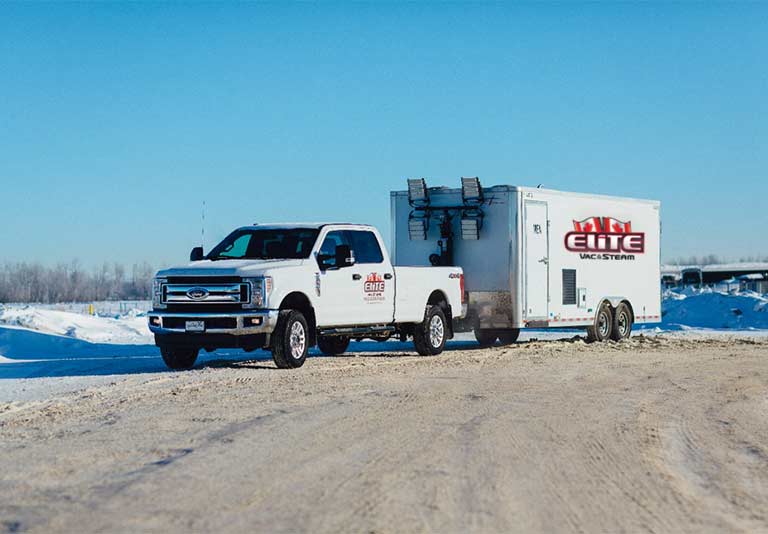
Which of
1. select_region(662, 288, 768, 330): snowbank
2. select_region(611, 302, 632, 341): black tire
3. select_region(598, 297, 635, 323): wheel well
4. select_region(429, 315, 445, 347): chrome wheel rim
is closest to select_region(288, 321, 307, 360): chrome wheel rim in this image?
select_region(429, 315, 445, 347): chrome wheel rim

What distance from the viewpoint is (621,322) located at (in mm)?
26156

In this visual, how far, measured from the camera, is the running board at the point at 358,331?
1884 centimetres

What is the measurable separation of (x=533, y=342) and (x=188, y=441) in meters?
16.4

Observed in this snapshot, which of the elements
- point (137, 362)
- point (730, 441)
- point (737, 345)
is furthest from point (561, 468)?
point (737, 345)

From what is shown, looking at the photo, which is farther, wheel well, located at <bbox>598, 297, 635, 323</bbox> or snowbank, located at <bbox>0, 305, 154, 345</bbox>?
snowbank, located at <bbox>0, 305, 154, 345</bbox>

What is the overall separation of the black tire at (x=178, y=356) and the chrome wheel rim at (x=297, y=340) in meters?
1.58

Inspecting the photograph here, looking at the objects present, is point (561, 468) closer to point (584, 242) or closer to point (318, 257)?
point (318, 257)

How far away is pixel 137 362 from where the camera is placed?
798 inches

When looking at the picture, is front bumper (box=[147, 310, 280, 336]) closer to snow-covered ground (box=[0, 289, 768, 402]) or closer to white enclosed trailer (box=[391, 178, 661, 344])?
snow-covered ground (box=[0, 289, 768, 402])

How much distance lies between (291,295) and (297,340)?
0.69 meters

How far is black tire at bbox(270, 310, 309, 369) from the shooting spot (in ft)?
57.3

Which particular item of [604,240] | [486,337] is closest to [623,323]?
[604,240]

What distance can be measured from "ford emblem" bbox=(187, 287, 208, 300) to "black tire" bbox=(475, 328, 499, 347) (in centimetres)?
878

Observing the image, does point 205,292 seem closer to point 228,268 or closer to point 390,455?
point 228,268
